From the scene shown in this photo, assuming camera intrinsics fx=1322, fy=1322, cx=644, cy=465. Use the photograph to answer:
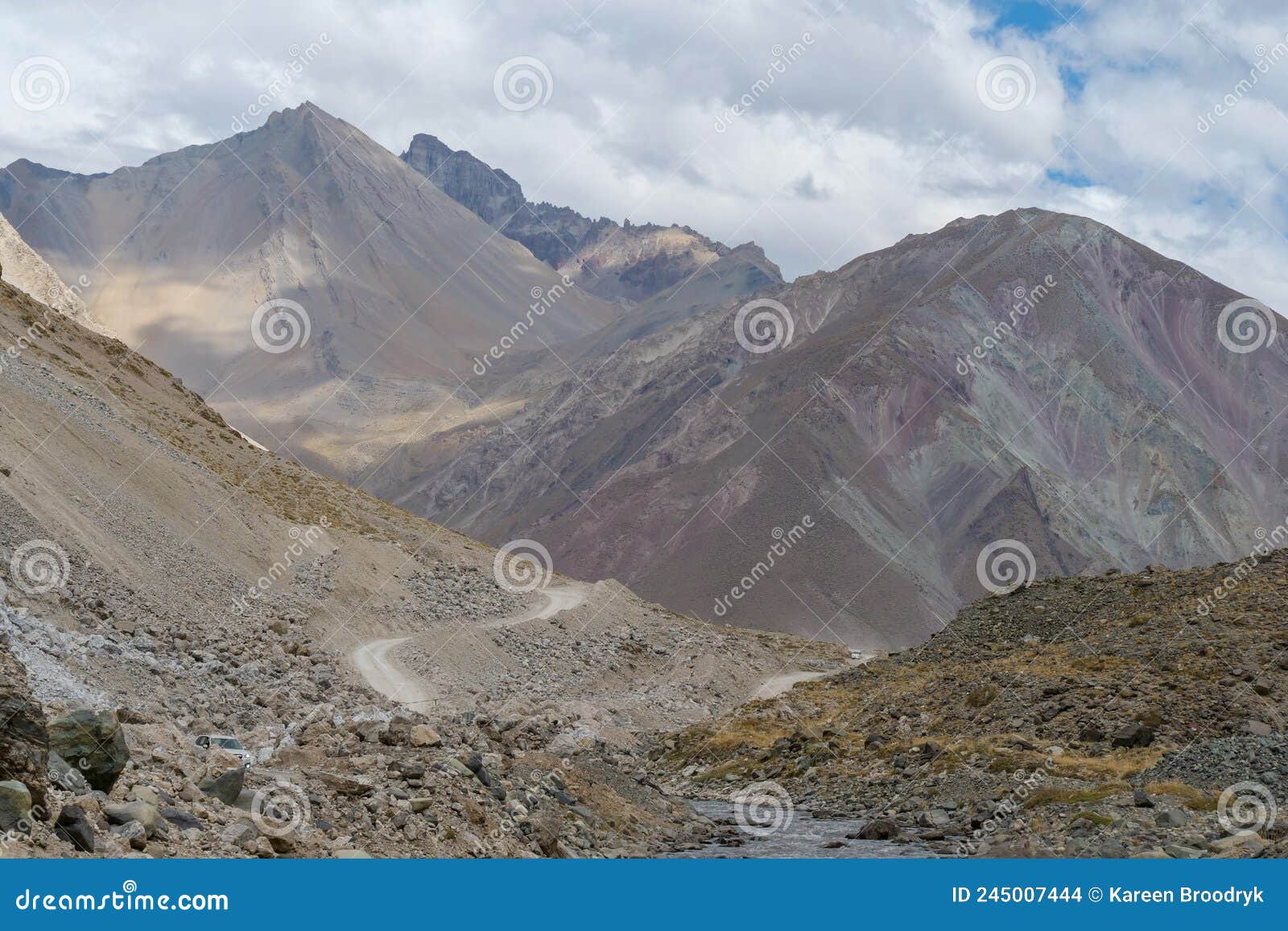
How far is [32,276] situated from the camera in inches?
3531

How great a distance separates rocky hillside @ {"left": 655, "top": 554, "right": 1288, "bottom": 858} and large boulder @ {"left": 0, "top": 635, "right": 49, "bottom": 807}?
16.2m

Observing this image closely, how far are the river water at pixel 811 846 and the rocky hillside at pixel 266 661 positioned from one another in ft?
5.15

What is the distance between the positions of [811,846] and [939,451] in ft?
447

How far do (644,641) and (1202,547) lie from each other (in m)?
111

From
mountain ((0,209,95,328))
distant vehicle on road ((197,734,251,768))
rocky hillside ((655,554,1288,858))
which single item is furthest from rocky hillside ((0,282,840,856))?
mountain ((0,209,95,328))

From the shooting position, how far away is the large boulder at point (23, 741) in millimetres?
14828

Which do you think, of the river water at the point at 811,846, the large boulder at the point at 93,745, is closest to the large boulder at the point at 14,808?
the large boulder at the point at 93,745

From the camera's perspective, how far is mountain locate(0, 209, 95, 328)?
87688 millimetres

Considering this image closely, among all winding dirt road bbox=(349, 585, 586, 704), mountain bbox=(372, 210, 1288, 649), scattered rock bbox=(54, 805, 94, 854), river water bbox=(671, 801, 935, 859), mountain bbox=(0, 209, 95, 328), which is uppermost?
mountain bbox=(372, 210, 1288, 649)

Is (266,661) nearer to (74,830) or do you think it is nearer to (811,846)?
(811,846)

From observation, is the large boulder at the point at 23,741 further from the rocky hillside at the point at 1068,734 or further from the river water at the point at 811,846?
the rocky hillside at the point at 1068,734

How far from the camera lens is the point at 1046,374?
175 metres

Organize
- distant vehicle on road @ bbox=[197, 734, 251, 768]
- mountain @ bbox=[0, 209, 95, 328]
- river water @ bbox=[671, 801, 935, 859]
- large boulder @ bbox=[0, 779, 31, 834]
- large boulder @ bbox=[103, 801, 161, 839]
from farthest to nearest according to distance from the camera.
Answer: mountain @ bbox=[0, 209, 95, 328] → river water @ bbox=[671, 801, 935, 859] → distant vehicle on road @ bbox=[197, 734, 251, 768] → large boulder @ bbox=[103, 801, 161, 839] → large boulder @ bbox=[0, 779, 31, 834]

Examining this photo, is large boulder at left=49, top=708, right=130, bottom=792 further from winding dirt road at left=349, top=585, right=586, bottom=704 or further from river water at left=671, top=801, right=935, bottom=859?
winding dirt road at left=349, top=585, right=586, bottom=704
